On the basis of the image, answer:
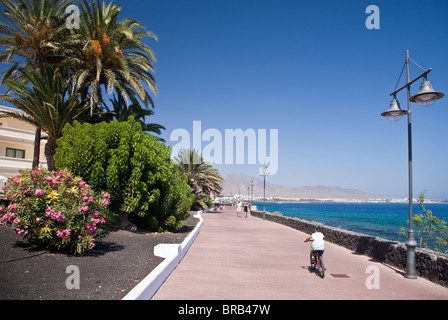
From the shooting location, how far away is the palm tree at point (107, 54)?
18578 millimetres

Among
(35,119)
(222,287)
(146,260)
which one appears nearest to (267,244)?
(146,260)

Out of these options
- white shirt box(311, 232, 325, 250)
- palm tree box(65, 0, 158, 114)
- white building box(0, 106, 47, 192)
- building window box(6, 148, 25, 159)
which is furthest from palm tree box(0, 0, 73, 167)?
white shirt box(311, 232, 325, 250)

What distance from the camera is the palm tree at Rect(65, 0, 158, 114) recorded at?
731 inches

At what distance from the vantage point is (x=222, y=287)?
7.33m

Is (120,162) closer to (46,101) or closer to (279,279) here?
(46,101)

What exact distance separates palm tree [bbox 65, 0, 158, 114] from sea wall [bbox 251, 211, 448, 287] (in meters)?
12.7

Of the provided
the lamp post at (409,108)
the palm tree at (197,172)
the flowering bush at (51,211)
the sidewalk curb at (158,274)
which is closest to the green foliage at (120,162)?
the flowering bush at (51,211)

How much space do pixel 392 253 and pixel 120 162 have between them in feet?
31.5

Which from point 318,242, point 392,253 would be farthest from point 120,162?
point 392,253

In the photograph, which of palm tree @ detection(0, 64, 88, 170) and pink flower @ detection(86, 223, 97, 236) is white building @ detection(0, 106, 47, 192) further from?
pink flower @ detection(86, 223, 97, 236)

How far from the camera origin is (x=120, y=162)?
13.0m
